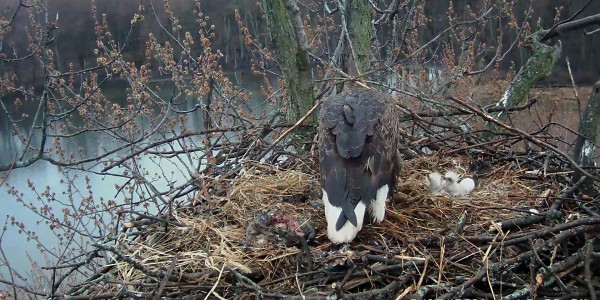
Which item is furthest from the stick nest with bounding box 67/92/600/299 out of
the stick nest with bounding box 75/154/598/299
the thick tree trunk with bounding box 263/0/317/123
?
the thick tree trunk with bounding box 263/0/317/123

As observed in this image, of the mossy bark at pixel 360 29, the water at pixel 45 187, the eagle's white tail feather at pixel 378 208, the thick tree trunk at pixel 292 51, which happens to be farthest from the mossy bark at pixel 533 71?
the water at pixel 45 187

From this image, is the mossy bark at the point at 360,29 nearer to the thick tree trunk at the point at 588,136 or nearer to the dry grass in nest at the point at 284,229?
the dry grass in nest at the point at 284,229

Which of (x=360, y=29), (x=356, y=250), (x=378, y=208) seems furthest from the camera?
(x=360, y=29)

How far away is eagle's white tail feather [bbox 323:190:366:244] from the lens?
294 centimetres

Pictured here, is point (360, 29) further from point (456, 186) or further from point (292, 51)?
point (456, 186)

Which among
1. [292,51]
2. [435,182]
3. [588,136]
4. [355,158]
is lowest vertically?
[588,136]

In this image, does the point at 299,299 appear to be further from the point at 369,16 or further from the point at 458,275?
the point at 369,16

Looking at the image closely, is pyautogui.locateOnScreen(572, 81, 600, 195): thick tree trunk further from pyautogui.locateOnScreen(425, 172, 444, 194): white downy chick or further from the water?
the water

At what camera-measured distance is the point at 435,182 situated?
371 centimetres

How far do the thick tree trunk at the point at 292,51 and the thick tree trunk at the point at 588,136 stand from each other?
6.46 ft

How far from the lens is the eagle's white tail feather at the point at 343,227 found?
2939 mm

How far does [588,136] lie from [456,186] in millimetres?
856

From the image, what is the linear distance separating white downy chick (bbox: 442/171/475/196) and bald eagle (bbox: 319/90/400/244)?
39cm

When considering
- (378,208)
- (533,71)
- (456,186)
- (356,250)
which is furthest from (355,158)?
(533,71)
